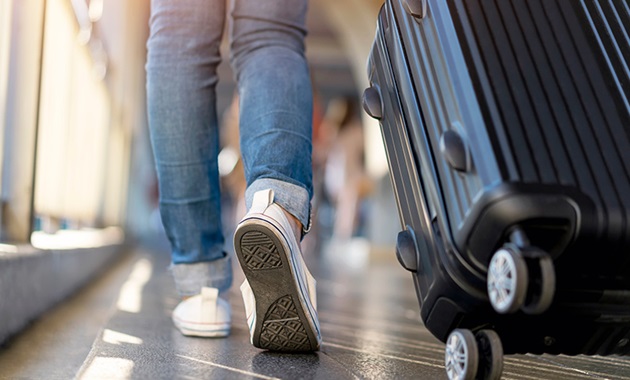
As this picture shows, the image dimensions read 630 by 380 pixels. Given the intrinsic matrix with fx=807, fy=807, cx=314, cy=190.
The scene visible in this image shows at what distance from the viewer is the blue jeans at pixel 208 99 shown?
4.81 feet

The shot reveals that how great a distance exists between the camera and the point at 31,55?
2.04 meters

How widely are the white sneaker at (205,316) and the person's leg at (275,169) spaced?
0.19 m

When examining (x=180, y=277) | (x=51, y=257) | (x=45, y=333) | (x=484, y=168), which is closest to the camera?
(x=484, y=168)

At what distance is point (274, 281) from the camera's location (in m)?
1.33

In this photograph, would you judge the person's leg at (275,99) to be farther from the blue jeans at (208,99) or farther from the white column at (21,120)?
the white column at (21,120)

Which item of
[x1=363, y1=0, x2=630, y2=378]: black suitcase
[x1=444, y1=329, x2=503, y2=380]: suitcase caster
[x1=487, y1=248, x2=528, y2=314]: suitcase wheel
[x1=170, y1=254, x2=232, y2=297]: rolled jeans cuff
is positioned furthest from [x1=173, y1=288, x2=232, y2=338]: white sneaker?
[x1=487, y1=248, x2=528, y2=314]: suitcase wheel

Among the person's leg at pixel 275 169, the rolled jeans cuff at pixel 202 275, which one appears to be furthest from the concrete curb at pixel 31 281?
the person's leg at pixel 275 169

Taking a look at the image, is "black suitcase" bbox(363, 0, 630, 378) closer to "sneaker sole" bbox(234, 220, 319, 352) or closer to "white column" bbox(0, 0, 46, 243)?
"sneaker sole" bbox(234, 220, 319, 352)

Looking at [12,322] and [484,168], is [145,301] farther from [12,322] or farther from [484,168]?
[484,168]

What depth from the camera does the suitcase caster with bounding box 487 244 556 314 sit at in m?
0.93

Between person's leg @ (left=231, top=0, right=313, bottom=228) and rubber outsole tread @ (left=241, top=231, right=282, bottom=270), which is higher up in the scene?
person's leg @ (left=231, top=0, right=313, bottom=228)

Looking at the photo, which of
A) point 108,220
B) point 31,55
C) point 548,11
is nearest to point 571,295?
point 548,11

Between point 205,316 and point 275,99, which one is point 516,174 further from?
point 205,316

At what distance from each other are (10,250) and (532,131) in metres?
1.14
